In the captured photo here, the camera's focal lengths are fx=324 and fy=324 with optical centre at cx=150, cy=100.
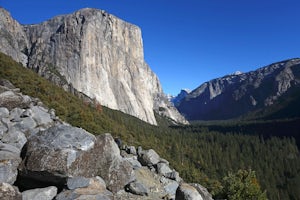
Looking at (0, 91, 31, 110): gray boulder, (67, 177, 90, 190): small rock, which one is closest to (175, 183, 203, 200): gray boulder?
(67, 177, 90, 190): small rock

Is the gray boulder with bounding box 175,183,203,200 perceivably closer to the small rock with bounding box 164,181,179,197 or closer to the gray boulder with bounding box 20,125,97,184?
the small rock with bounding box 164,181,179,197

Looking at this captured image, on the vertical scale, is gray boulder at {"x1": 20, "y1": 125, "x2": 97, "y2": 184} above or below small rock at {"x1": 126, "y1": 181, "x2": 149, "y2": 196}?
above

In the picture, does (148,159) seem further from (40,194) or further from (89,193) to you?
(40,194)

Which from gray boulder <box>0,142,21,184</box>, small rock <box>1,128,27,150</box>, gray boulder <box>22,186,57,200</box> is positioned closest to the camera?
gray boulder <box>22,186,57,200</box>

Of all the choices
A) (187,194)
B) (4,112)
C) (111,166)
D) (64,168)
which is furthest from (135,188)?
(4,112)

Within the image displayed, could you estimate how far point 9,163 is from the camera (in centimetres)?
1683

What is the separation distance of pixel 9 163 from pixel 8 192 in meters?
2.15

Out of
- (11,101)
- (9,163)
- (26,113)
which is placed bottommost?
(9,163)

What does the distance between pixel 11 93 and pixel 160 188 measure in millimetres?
15016

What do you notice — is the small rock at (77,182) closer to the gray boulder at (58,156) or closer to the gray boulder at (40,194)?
the gray boulder at (58,156)

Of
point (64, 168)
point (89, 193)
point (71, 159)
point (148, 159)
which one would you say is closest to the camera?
point (89, 193)

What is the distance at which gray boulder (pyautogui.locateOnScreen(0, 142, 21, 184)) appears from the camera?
53.6 ft

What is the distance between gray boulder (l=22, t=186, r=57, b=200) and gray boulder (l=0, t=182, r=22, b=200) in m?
0.51

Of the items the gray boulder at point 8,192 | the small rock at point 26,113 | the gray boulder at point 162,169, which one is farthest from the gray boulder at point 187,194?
the small rock at point 26,113
